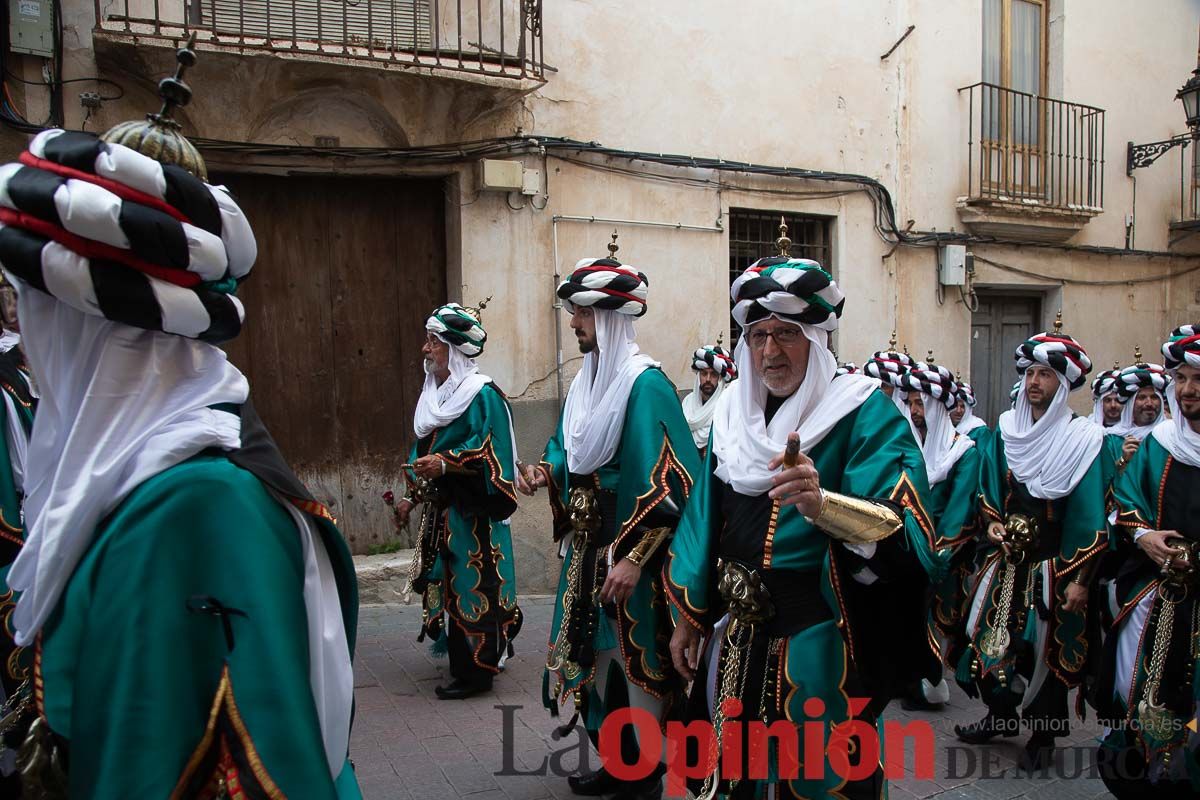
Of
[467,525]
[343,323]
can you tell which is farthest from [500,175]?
[467,525]

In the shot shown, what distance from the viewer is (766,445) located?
2.97 meters

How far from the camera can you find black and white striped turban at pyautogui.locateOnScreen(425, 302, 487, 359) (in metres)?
5.98

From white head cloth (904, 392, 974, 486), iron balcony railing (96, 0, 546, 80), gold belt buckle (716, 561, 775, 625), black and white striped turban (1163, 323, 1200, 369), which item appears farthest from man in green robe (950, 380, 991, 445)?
iron balcony railing (96, 0, 546, 80)

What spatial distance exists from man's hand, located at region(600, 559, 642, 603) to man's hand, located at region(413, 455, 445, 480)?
2066 millimetres

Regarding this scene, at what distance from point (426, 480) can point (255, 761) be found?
4155mm

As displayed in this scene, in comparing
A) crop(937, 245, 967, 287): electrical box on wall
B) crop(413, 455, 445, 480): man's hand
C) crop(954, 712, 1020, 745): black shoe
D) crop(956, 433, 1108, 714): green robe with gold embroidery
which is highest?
crop(937, 245, 967, 287): electrical box on wall

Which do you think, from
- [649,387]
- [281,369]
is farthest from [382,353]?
[649,387]

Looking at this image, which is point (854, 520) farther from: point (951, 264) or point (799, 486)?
point (951, 264)

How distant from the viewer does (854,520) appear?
8.43ft

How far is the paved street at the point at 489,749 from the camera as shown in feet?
14.5

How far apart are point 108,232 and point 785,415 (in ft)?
6.86

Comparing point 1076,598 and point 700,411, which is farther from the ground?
point 700,411

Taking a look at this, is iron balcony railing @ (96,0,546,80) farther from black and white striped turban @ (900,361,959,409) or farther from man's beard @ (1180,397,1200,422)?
man's beard @ (1180,397,1200,422)

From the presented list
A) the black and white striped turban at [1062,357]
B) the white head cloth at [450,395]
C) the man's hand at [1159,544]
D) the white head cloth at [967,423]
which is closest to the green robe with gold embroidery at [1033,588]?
the black and white striped turban at [1062,357]
